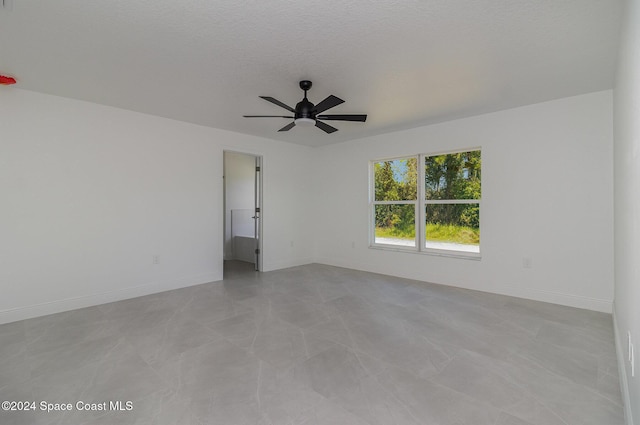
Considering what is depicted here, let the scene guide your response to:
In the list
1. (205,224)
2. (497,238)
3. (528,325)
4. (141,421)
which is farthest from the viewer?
(205,224)

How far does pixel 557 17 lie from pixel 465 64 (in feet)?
2.44

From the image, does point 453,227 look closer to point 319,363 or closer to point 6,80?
point 319,363

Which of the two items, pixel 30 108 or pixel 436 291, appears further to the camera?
pixel 436 291

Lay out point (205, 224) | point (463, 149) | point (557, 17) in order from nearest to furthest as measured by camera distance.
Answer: point (557, 17)
point (463, 149)
point (205, 224)

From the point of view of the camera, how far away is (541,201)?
12.2 feet

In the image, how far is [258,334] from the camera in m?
Result: 2.78

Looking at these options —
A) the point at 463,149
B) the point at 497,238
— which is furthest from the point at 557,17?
the point at 497,238

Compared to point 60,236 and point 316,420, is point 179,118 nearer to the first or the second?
point 60,236

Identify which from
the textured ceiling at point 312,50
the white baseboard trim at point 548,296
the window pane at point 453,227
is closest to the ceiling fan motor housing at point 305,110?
the textured ceiling at point 312,50

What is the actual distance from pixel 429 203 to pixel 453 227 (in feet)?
1.75

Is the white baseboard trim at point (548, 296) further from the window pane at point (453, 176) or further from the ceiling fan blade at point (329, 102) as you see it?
the ceiling fan blade at point (329, 102)

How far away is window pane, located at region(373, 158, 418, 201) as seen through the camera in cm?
506

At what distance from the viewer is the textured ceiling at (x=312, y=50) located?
6.42 ft

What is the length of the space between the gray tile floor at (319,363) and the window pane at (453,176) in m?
1.64
